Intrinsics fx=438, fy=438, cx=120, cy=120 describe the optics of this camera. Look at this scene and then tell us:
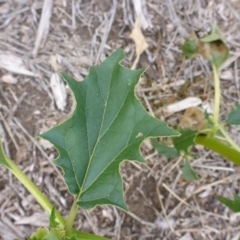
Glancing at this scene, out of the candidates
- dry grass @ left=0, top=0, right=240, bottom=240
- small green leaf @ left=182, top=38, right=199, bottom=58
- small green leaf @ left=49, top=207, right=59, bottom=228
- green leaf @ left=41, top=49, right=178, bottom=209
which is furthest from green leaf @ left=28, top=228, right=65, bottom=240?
small green leaf @ left=182, top=38, right=199, bottom=58

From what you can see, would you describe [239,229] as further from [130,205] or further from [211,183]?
[130,205]

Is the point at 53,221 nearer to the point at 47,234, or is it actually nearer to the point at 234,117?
the point at 47,234

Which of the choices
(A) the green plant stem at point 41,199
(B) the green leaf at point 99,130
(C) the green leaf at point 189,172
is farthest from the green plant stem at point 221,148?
A: (A) the green plant stem at point 41,199

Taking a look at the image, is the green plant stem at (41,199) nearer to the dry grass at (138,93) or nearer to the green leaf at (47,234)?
the green leaf at (47,234)

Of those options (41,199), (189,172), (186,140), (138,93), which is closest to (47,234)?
(41,199)

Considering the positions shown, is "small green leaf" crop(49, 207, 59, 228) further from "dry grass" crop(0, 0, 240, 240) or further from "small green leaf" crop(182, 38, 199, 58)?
"small green leaf" crop(182, 38, 199, 58)
